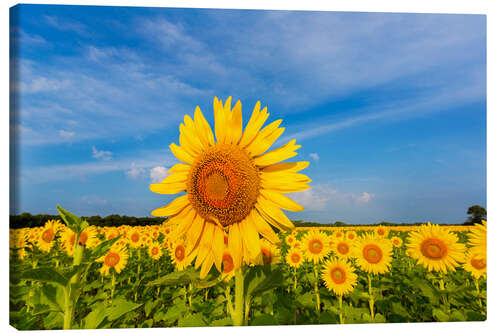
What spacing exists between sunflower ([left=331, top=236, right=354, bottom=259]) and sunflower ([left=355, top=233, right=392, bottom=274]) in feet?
0.35

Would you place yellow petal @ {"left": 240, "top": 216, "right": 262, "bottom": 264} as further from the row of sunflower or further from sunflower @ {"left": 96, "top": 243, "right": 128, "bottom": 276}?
sunflower @ {"left": 96, "top": 243, "right": 128, "bottom": 276}

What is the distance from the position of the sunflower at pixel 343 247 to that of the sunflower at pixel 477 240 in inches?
46.6

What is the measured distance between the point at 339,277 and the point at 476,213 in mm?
1608

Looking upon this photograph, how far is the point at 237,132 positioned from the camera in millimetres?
1670

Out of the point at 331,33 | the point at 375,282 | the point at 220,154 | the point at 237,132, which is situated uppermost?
the point at 331,33

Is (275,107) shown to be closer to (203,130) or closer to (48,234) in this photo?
(203,130)

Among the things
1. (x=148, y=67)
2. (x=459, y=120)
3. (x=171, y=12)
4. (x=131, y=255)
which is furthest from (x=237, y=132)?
(x=131, y=255)

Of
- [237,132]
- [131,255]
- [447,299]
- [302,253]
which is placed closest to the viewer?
[237,132]

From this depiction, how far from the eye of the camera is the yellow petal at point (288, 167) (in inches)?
63.7

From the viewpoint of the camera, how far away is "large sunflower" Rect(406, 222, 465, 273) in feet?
9.71

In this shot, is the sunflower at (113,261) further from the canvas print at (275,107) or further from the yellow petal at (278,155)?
the yellow petal at (278,155)

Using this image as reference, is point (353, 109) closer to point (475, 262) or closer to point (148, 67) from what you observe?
point (475, 262)

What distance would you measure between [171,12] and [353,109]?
2229 mm

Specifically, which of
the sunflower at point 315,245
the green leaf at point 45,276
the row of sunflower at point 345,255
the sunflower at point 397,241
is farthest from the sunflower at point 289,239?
the green leaf at point 45,276
